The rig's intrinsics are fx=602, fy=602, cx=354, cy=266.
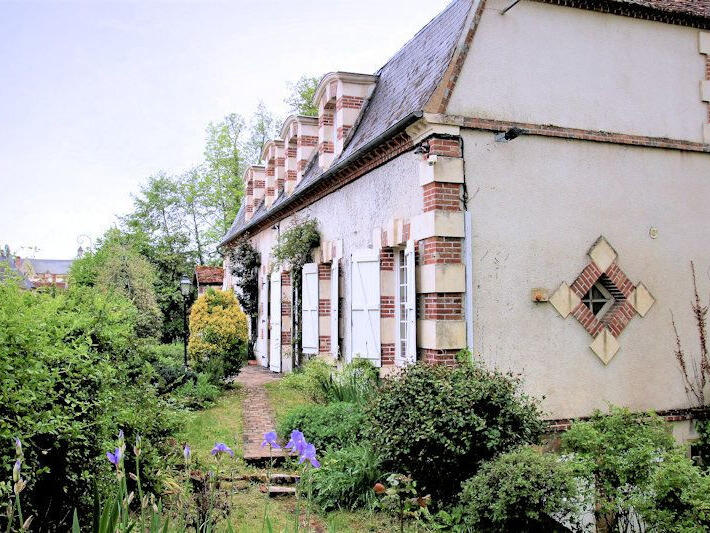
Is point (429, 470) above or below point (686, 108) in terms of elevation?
below

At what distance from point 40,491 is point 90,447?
0.35 meters

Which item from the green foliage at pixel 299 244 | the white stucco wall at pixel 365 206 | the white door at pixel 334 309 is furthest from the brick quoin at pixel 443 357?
the green foliage at pixel 299 244

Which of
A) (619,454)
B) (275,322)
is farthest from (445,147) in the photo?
(275,322)

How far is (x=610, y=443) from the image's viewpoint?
19.4 ft

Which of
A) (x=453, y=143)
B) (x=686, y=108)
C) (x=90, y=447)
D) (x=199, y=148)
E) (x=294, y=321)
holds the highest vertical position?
(x=199, y=148)

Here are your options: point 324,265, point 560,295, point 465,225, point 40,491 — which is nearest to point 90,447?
point 40,491

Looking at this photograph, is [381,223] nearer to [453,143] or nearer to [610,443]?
[453,143]

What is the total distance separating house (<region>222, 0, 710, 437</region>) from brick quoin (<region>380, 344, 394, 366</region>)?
0.07 feet

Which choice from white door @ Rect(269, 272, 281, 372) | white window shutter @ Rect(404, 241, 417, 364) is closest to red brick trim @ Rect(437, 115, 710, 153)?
white window shutter @ Rect(404, 241, 417, 364)

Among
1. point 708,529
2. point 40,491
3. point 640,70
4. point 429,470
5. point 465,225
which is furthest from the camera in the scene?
point 640,70

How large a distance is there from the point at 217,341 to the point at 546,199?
24.5 feet

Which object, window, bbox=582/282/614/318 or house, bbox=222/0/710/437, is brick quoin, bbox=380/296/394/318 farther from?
window, bbox=582/282/614/318

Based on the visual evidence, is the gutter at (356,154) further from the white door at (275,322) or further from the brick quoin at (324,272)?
the white door at (275,322)

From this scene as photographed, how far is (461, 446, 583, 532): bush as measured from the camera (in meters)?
4.65
